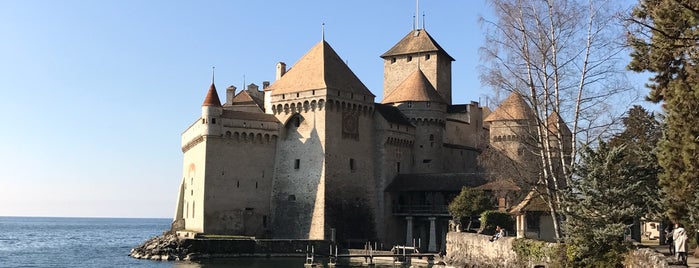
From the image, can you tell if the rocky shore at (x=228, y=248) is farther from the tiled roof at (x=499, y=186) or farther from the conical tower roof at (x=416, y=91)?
the conical tower roof at (x=416, y=91)

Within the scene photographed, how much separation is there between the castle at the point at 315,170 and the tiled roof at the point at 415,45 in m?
11.0

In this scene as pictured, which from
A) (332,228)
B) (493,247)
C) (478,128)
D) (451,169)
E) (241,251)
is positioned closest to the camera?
(493,247)

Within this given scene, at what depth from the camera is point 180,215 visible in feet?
189

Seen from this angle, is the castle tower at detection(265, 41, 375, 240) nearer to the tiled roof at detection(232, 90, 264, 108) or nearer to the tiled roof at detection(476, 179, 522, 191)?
the tiled roof at detection(232, 90, 264, 108)

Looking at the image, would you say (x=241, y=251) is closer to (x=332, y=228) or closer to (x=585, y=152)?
(x=332, y=228)

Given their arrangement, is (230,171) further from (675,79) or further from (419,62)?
(675,79)

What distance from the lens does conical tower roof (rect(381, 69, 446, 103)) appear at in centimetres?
6000

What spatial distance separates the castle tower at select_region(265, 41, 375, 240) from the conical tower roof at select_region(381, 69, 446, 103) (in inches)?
235

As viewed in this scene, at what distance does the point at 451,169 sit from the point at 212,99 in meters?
20.6

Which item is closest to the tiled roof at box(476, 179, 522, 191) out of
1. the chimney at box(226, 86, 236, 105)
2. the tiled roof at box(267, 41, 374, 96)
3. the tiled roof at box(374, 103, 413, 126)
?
the tiled roof at box(374, 103, 413, 126)

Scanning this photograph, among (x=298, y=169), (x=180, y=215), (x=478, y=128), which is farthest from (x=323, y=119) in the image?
(x=478, y=128)

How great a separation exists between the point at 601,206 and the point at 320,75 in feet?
113

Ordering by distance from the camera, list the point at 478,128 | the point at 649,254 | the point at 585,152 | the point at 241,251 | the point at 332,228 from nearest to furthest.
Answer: the point at 649,254 < the point at 585,152 < the point at 241,251 < the point at 332,228 < the point at 478,128

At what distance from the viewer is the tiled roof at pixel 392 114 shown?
56362 millimetres
